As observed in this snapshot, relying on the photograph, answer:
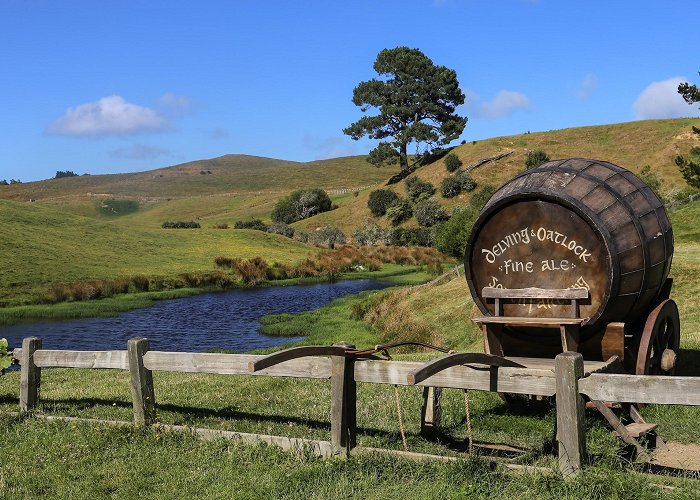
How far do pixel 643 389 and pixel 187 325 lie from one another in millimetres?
26851

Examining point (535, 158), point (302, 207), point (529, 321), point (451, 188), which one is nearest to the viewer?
point (529, 321)

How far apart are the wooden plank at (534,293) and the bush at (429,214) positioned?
6937 centimetres

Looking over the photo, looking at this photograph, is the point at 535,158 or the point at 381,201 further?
the point at 381,201

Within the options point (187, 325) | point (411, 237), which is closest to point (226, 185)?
point (411, 237)

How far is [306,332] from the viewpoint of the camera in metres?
28.3

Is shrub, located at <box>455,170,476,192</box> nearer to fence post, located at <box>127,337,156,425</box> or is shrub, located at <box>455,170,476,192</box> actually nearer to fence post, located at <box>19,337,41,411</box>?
fence post, located at <box>19,337,41,411</box>

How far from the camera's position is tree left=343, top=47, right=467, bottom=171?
10012 centimetres

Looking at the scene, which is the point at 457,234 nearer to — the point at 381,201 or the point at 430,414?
the point at 430,414

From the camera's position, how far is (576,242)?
826 centimetres

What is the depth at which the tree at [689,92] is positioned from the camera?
149ft

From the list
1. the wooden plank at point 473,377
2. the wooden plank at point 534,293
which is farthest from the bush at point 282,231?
the wooden plank at point 473,377

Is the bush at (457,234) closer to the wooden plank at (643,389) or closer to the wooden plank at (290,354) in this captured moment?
the wooden plank at (290,354)

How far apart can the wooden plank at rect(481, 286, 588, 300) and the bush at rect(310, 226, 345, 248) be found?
6893 centimetres

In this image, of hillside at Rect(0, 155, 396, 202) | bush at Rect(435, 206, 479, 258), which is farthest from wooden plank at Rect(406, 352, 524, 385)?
hillside at Rect(0, 155, 396, 202)
